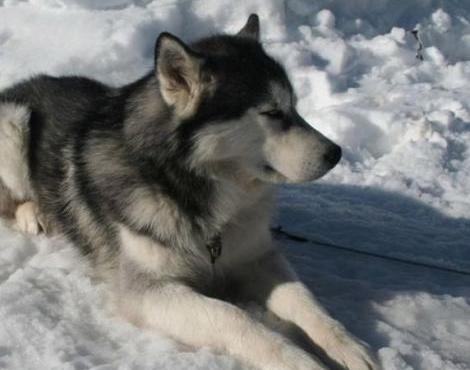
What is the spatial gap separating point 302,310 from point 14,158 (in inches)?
68.8

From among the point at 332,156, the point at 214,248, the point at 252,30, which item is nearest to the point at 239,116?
the point at 332,156

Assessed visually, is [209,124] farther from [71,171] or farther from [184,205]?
[71,171]

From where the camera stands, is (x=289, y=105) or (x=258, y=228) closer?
(x=289, y=105)

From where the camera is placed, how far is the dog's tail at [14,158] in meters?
3.45

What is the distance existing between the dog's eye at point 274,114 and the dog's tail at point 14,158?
1502 mm

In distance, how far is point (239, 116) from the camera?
2449mm

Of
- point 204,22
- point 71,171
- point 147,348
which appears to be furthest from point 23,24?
point 147,348

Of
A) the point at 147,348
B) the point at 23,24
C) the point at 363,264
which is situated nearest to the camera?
the point at 147,348

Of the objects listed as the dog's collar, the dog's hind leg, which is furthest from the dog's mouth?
the dog's hind leg

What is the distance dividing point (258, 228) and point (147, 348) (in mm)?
696

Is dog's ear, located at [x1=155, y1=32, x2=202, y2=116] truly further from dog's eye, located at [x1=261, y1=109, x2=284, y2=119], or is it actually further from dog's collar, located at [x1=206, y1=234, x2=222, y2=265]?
dog's collar, located at [x1=206, y1=234, x2=222, y2=265]

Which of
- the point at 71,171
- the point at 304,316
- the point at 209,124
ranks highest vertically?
the point at 209,124

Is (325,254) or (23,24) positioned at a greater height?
(23,24)

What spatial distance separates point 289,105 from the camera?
258 centimetres
